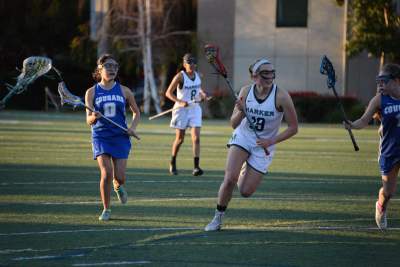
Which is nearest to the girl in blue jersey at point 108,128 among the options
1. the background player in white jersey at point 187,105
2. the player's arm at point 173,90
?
the background player in white jersey at point 187,105

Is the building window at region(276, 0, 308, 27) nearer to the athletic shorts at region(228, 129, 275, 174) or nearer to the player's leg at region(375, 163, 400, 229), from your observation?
the player's leg at region(375, 163, 400, 229)

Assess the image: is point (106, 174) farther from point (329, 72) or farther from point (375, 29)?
point (375, 29)

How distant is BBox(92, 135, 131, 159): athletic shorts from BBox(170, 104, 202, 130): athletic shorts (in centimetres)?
579

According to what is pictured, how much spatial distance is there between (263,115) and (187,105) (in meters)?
6.87

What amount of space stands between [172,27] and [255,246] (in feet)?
113

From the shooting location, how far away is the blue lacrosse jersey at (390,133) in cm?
980

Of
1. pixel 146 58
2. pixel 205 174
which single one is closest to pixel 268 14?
pixel 146 58

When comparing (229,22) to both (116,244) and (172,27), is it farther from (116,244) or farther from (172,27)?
(116,244)

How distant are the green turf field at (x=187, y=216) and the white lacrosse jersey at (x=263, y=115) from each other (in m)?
1.09

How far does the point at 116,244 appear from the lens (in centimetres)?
885

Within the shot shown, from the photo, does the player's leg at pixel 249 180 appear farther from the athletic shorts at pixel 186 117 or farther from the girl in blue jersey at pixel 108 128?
the athletic shorts at pixel 186 117

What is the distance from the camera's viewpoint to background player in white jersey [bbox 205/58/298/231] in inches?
381

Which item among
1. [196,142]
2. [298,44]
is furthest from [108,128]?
[298,44]

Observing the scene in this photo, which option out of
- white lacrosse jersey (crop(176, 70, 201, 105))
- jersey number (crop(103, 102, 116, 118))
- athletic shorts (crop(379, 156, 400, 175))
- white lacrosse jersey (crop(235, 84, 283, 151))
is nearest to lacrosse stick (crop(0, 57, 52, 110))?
jersey number (crop(103, 102, 116, 118))
